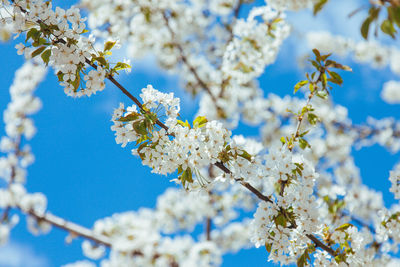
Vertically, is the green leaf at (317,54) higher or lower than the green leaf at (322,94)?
higher

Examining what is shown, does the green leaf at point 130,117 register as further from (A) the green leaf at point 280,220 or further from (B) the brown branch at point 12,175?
(B) the brown branch at point 12,175

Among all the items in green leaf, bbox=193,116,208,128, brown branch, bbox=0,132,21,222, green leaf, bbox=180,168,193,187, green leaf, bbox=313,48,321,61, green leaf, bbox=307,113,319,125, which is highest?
brown branch, bbox=0,132,21,222

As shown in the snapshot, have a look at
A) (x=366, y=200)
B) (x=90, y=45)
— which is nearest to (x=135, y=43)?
(x=90, y=45)

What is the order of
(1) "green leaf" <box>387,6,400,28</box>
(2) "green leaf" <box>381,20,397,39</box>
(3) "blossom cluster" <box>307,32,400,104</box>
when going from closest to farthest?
(1) "green leaf" <box>387,6,400,28</box>
(2) "green leaf" <box>381,20,397,39</box>
(3) "blossom cluster" <box>307,32,400,104</box>

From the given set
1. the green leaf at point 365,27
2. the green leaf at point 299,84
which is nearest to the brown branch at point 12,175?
the green leaf at point 299,84

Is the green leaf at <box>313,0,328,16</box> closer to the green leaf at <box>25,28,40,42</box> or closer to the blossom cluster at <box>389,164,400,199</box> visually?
the green leaf at <box>25,28,40,42</box>

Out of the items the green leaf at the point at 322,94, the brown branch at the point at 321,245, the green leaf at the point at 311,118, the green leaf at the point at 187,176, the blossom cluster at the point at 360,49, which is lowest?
the brown branch at the point at 321,245

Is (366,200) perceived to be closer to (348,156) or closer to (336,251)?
(348,156)

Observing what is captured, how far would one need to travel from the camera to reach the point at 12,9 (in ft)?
6.39

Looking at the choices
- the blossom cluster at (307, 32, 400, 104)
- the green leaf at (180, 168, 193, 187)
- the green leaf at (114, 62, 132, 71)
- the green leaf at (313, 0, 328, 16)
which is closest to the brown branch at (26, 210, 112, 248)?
the green leaf at (180, 168, 193, 187)

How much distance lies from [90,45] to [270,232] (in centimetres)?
173

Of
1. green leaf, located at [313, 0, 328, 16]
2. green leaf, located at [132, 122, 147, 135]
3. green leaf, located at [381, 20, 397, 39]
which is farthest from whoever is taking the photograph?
green leaf, located at [132, 122, 147, 135]

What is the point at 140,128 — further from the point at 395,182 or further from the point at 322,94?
the point at 395,182

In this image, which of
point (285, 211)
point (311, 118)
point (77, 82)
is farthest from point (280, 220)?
point (77, 82)
